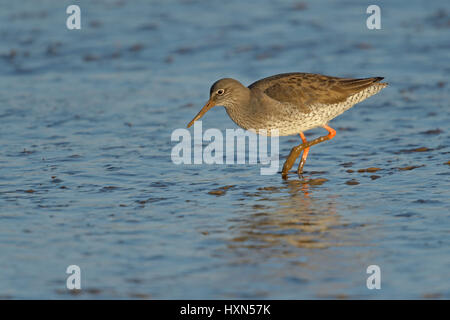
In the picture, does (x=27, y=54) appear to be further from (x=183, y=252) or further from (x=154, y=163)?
(x=183, y=252)

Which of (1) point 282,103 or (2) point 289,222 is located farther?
(1) point 282,103

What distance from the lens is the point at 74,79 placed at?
14.1 meters

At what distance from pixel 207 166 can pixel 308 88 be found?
1587mm

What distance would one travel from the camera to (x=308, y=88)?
948cm

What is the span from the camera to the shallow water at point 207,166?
6410mm

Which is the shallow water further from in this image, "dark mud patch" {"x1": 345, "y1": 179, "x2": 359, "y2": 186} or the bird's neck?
the bird's neck

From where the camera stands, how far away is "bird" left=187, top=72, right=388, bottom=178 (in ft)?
30.3

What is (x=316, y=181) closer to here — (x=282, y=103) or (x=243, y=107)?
(x=282, y=103)

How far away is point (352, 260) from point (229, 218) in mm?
1623

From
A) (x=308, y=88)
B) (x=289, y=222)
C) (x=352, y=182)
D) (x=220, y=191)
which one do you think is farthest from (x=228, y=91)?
(x=289, y=222)

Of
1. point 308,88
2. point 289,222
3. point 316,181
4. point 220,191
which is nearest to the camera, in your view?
point 289,222
